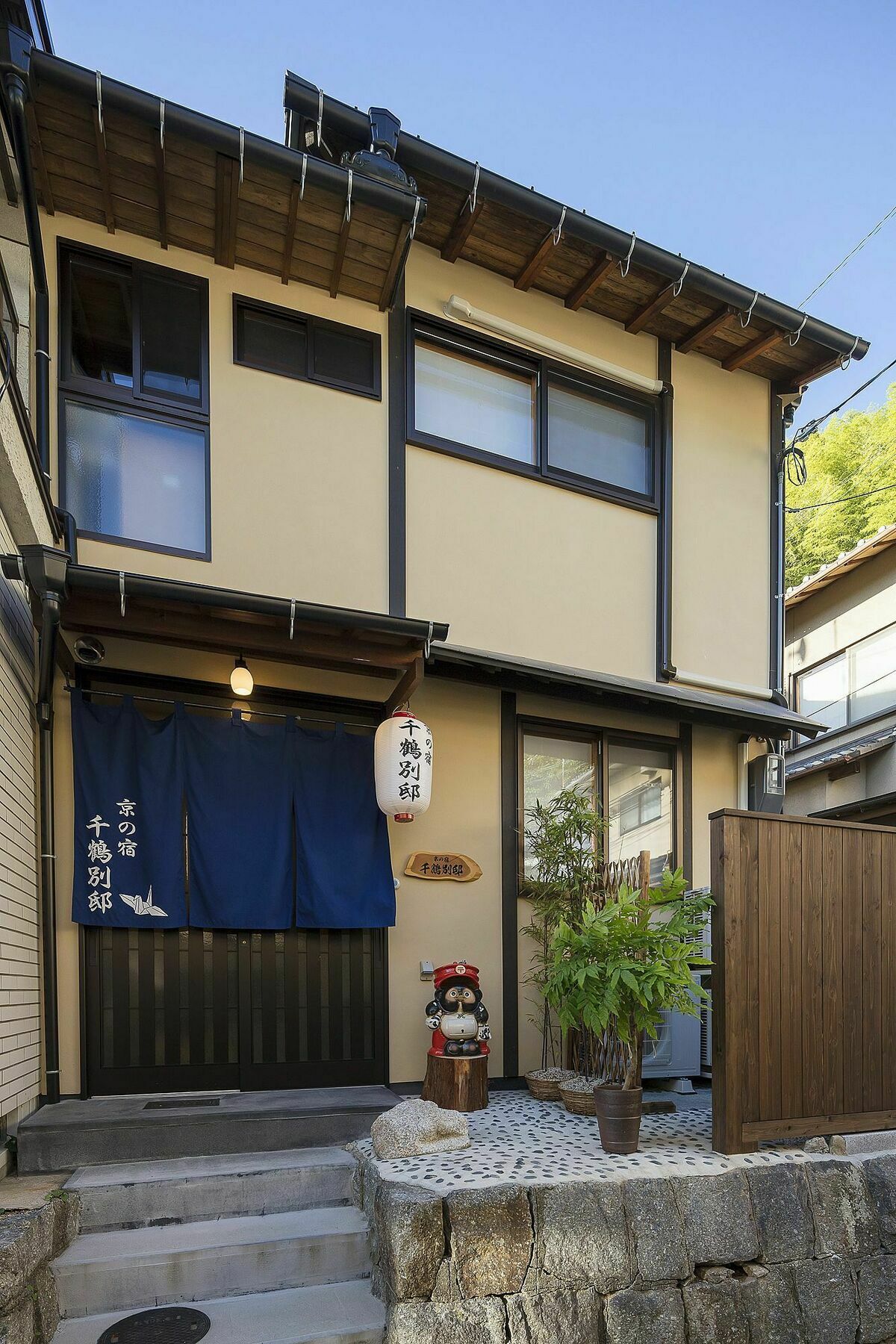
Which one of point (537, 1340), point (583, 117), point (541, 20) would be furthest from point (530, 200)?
point (537, 1340)

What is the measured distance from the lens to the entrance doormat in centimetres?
516

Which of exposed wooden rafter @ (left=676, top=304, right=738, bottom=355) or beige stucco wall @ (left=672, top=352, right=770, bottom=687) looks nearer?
exposed wooden rafter @ (left=676, top=304, right=738, bottom=355)

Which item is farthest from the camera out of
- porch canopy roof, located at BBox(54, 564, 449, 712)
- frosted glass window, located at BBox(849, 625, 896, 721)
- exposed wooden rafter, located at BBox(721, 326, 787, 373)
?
frosted glass window, located at BBox(849, 625, 896, 721)

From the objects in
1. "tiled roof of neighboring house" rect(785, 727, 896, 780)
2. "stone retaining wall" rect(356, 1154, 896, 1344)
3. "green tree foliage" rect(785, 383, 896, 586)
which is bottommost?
"stone retaining wall" rect(356, 1154, 896, 1344)

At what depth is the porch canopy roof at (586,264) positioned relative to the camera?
6.36 m

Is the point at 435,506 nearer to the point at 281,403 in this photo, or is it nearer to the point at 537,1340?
the point at 281,403

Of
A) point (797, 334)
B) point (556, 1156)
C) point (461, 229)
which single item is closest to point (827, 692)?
point (797, 334)

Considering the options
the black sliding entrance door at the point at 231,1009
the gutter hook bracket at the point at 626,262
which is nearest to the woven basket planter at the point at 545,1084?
the black sliding entrance door at the point at 231,1009

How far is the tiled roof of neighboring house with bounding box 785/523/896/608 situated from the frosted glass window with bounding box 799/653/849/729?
3.84ft

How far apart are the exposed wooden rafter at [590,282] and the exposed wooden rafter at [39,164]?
4327 mm

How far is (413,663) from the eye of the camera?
577 centimetres

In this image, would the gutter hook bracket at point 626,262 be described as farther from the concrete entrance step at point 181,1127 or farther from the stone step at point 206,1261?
the stone step at point 206,1261

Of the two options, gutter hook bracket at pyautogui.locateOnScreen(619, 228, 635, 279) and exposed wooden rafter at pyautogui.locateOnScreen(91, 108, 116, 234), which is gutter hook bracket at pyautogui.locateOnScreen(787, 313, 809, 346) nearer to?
gutter hook bracket at pyautogui.locateOnScreen(619, 228, 635, 279)

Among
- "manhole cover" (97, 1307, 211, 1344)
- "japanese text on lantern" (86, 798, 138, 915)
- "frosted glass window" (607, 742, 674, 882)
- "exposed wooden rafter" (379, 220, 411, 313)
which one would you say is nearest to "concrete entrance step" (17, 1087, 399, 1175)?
"manhole cover" (97, 1307, 211, 1344)
